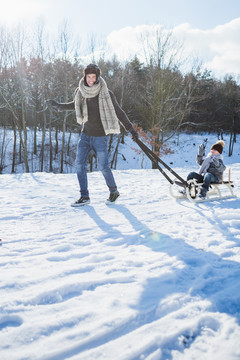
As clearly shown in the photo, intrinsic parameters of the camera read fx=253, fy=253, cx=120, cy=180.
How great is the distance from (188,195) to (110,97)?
2.23 m

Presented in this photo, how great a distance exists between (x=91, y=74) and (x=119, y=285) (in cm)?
314

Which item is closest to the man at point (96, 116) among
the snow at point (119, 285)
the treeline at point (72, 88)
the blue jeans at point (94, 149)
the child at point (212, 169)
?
the blue jeans at point (94, 149)

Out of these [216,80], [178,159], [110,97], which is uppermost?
[216,80]

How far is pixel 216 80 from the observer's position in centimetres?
4647

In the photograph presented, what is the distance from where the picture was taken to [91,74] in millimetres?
3896

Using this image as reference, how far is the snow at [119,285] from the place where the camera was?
4.63 ft

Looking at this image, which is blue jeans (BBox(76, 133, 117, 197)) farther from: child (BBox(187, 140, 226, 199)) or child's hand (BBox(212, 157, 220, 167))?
child's hand (BBox(212, 157, 220, 167))

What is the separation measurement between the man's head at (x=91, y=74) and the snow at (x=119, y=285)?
6.77 ft

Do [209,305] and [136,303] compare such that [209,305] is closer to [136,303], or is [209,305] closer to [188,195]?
[136,303]

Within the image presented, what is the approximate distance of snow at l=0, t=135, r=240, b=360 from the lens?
4.63ft

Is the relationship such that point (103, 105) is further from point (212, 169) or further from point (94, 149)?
point (212, 169)

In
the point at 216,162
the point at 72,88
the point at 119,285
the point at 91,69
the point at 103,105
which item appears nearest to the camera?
the point at 119,285

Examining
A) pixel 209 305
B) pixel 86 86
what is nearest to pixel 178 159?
pixel 86 86

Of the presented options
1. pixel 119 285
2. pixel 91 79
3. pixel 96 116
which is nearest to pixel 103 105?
pixel 96 116
